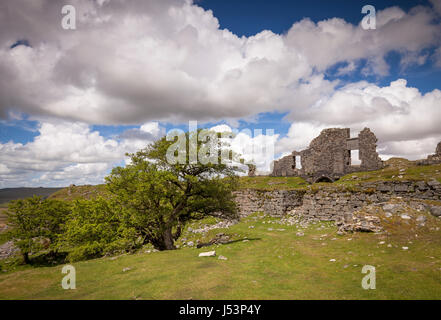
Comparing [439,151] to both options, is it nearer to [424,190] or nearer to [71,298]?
[424,190]

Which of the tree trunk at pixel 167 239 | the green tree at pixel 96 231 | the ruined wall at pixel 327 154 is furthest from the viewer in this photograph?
the ruined wall at pixel 327 154

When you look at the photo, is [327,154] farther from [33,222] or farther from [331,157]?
[33,222]

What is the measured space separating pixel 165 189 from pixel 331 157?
148 feet

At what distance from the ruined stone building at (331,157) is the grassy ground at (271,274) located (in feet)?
115

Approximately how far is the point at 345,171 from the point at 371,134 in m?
8.53

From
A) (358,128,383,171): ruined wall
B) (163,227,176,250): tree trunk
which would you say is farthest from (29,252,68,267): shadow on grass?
(358,128,383,171): ruined wall

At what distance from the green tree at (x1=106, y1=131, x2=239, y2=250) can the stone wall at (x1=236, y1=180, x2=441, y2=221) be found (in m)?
9.41

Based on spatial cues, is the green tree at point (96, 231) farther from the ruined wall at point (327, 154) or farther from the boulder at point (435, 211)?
the ruined wall at point (327, 154)

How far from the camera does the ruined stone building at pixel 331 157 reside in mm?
43344

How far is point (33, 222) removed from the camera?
2605cm

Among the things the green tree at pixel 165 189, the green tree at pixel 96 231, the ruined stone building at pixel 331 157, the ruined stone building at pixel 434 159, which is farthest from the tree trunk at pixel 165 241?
the ruined stone building at pixel 434 159

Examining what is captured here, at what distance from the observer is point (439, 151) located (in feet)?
112

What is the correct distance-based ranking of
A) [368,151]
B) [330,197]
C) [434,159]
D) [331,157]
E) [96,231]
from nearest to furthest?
1. [96,231]
2. [330,197]
3. [434,159]
4. [368,151]
5. [331,157]

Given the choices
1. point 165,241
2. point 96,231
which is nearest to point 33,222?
point 96,231
